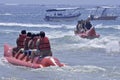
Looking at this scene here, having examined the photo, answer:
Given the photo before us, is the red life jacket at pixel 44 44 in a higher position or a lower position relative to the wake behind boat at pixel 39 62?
higher

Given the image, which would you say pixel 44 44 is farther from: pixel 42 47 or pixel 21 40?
pixel 21 40

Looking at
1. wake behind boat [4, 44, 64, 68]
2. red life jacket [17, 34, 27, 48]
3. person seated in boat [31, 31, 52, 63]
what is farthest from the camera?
red life jacket [17, 34, 27, 48]

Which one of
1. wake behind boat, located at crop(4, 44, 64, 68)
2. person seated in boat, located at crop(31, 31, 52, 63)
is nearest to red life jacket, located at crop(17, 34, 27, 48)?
wake behind boat, located at crop(4, 44, 64, 68)

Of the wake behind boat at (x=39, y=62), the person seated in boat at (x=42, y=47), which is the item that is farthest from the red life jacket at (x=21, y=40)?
the person seated in boat at (x=42, y=47)

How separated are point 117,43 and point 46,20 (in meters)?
45.3

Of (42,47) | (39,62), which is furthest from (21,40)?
(39,62)

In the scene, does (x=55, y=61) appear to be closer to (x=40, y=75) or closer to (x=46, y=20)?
(x=40, y=75)

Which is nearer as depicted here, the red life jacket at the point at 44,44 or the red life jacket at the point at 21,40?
the red life jacket at the point at 44,44


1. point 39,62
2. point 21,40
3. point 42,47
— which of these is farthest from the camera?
point 21,40

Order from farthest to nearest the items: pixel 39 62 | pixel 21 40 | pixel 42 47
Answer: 1. pixel 21 40
2. pixel 42 47
3. pixel 39 62

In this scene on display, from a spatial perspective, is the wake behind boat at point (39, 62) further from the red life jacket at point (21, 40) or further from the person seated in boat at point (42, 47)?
the red life jacket at point (21, 40)

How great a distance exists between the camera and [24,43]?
19172mm

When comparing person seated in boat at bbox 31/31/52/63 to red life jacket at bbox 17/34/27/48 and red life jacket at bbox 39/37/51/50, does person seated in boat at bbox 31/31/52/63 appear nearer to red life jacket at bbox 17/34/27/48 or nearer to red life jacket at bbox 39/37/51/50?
red life jacket at bbox 39/37/51/50

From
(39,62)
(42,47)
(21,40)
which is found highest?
(21,40)
